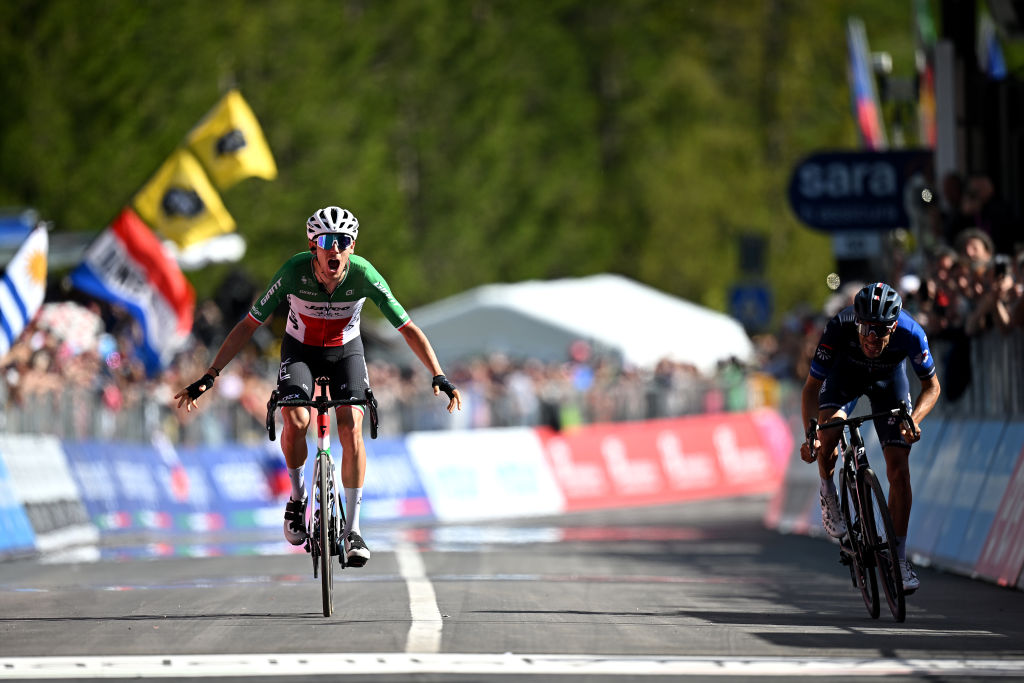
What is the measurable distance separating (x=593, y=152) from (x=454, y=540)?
5233 centimetres

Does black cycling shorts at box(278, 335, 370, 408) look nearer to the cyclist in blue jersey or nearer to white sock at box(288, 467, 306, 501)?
white sock at box(288, 467, 306, 501)

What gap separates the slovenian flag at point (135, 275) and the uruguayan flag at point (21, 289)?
192 inches

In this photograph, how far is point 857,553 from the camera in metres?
12.2

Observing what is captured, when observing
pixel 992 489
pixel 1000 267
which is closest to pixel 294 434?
pixel 992 489

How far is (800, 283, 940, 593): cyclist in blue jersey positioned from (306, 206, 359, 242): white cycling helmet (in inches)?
106

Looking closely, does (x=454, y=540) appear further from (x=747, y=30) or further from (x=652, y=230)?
(x=747, y=30)

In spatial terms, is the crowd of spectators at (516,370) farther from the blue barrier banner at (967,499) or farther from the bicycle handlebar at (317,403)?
the bicycle handlebar at (317,403)

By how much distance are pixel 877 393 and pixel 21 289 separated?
10074mm

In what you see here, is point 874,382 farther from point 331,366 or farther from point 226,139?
point 226,139

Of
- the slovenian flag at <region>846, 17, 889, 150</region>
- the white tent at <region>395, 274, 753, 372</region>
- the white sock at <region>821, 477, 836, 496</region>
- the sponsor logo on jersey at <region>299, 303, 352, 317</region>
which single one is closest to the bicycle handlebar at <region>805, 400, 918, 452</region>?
the white sock at <region>821, 477, 836, 496</region>

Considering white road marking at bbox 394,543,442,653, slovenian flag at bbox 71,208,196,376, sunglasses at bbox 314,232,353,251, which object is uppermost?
slovenian flag at bbox 71,208,196,376

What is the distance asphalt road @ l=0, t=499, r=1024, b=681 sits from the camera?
9672 millimetres

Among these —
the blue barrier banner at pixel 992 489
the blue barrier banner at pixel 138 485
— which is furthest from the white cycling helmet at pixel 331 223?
the blue barrier banner at pixel 138 485

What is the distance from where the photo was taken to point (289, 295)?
1240 cm
